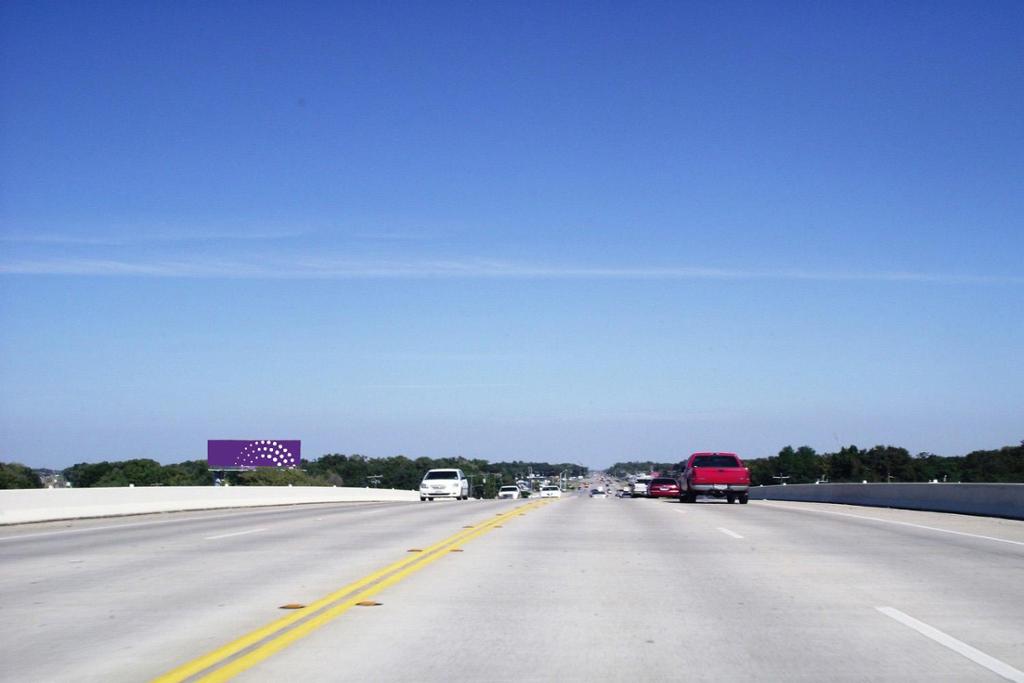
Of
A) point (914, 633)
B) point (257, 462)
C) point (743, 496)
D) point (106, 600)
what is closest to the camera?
point (914, 633)

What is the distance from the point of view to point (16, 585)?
40.9 feet

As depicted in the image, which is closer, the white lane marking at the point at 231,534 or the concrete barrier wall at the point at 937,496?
the white lane marking at the point at 231,534

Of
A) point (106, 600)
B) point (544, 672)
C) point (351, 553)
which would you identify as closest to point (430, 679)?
point (544, 672)

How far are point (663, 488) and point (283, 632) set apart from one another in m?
48.5

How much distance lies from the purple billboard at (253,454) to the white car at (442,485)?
4126cm

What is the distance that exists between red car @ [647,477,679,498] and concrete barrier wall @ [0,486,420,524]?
2009 cm

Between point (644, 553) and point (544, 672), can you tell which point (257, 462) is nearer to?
point (644, 553)

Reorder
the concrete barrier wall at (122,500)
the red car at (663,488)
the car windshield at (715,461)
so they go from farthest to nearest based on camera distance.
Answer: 1. the red car at (663,488)
2. the car windshield at (715,461)
3. the concrete barrier wall at (122,500)

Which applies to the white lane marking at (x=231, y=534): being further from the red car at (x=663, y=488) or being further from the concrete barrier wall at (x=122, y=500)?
the red car at (x=663, y=488)

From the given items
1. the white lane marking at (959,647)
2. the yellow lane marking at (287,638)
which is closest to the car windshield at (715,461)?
Answer: the yellow lane marking at (287,638)

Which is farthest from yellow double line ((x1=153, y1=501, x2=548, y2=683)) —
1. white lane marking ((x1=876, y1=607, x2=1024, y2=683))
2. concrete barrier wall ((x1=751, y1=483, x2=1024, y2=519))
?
concrete barrier wall ((x1=751, y1=483, x2=1024, y2=519))

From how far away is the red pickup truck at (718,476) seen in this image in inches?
1443

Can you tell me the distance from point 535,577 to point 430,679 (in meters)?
5.83

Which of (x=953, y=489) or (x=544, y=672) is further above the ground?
(x=953, y=489)
